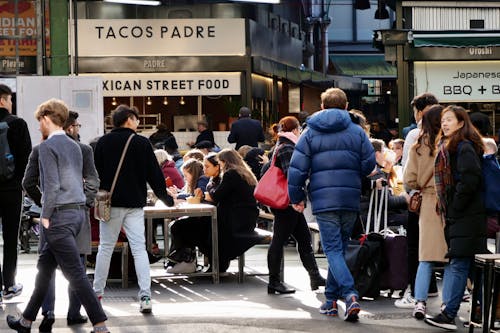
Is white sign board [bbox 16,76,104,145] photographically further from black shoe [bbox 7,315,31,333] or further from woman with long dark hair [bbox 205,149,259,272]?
black shoe [bbox 7,315,31,333]

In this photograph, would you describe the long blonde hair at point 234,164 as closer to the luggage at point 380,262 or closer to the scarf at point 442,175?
the luggage at point 380,262

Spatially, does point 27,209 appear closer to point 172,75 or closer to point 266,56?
point 172,75

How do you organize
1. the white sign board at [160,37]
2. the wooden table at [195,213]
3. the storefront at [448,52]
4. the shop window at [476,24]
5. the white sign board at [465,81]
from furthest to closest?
Answer: 1. the white sign board at [160,37]
2. the shop window at [476,24]
3. the white sign board at [465,81]
4. the storefront at [448,52]
5. the wooden table at [195,213]

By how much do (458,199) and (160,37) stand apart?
64.0 ft

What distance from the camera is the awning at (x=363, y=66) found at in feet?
166

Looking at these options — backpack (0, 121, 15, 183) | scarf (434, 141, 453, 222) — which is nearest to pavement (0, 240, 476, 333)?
scarf (434, 141, 453, 222)

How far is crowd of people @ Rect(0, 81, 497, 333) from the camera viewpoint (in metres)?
9.91

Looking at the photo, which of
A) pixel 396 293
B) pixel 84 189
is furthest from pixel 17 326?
pixel 396 293

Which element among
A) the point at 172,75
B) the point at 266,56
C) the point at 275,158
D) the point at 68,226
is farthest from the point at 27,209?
the point at 266,56

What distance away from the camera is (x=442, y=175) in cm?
1026

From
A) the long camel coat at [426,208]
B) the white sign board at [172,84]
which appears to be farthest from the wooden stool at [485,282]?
the white sign board at [172,84]

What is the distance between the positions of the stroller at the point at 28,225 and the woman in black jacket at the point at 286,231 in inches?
197

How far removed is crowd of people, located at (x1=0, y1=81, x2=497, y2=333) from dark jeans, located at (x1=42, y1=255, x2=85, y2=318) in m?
0.01

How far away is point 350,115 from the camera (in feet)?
38.2
